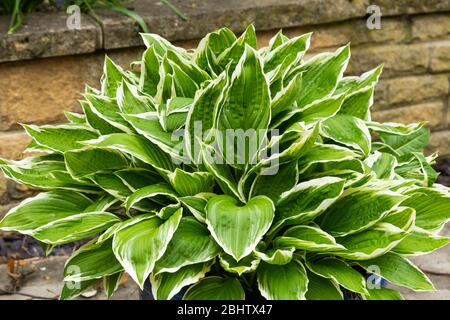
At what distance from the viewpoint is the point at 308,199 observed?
1.76 metres

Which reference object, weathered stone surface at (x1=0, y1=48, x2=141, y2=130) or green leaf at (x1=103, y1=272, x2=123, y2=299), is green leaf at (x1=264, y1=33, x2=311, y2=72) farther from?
weathered stone surface at (x1=0, y1=48, x2=141, y2=130)

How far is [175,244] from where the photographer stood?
172 centimetres

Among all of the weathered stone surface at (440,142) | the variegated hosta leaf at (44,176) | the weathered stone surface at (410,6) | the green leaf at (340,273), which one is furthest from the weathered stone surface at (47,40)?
the weathered stone surface at (440,142)

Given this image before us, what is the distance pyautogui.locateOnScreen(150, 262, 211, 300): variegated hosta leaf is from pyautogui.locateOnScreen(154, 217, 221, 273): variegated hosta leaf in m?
0.04

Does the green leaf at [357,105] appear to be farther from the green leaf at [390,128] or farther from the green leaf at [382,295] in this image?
the green leaf at [382,295]

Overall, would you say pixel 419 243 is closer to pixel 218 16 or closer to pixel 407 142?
pixel 407 142

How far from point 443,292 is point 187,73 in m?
1.50

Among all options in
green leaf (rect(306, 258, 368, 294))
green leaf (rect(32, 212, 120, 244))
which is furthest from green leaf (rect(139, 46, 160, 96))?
green leaf (rect(306, 258, 368, 294))

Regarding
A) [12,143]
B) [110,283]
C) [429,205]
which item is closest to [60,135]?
[110,283]

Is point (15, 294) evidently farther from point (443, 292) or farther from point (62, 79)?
point (443, 292)

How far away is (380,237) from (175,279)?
0.47m

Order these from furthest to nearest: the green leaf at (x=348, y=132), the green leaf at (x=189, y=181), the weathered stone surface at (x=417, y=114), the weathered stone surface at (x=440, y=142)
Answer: the weathered stone surface at (x=440, y=142) → the weathered stone surface at (x=417, y=114) → the green leaf at (x=348, y=132) → the green leaf at (x=189, y=181)

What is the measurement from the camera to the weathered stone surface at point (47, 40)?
282 centimetres
